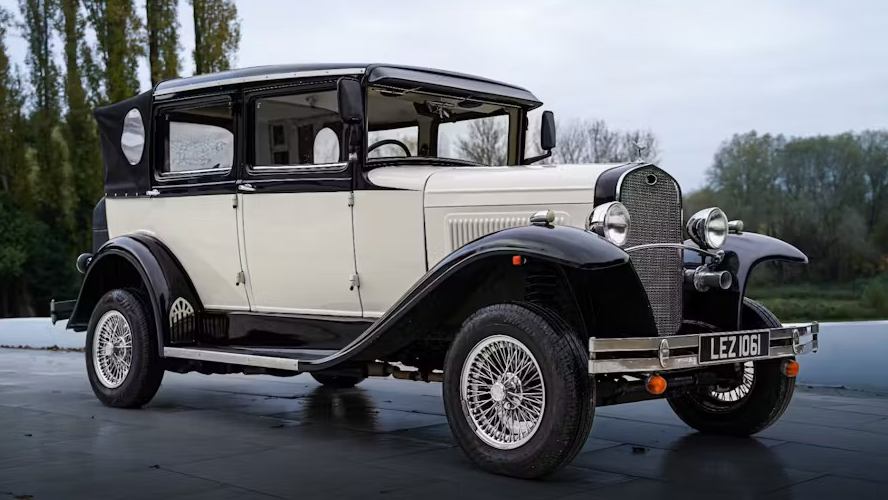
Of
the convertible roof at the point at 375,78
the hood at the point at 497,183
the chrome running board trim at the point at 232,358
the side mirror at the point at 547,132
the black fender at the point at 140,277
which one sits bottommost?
the chrome running board trim at the point at 232,358

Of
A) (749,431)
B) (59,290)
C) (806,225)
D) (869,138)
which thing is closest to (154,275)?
(749,431)

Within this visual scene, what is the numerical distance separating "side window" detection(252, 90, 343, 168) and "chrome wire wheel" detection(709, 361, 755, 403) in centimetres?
278

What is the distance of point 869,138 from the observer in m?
17.3

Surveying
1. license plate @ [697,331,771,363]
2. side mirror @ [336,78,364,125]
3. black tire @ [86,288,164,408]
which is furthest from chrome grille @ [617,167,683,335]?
black tire @ [86,288,164,408]

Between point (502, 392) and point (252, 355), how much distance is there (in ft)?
6.89

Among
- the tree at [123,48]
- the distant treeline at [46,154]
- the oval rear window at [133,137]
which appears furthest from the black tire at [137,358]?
the distant treeline at [46,154]

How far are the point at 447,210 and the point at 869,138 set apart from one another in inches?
549

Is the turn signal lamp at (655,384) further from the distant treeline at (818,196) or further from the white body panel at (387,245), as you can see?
the distant treeline at (818,196)

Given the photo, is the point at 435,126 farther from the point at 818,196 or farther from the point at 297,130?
the point at 818,196

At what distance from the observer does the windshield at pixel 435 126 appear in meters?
6.36

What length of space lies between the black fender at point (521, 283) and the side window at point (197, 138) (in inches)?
82.8

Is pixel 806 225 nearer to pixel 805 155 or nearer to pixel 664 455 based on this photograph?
pixel 805 155

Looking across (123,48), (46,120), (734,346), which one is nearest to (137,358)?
(734,346)

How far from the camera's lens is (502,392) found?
482 cm
